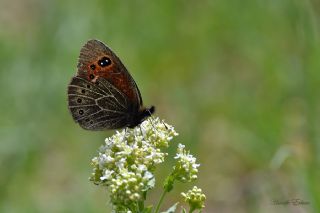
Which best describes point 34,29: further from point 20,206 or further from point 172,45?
point 20,206

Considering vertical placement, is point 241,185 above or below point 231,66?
below

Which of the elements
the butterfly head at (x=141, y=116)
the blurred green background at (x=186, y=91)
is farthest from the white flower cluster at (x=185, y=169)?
the blurred green background at (x=186, y=91)

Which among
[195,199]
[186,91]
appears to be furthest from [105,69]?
[186,91]

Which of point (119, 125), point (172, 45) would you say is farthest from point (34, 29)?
point (119, 125)

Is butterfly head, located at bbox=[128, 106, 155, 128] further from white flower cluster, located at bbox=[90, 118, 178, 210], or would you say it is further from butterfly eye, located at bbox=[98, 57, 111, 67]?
butterfly eye, located at bbox=[98, 57, 111, 67]

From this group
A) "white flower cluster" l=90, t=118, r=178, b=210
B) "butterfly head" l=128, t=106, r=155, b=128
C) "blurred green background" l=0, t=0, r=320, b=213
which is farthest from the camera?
"blurred green background" l=0, t=0, r=320, b=213

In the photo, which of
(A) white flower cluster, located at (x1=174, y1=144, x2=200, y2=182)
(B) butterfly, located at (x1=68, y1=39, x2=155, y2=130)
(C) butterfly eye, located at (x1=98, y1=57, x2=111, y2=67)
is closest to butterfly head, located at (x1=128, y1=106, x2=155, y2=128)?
(B) butterfly, located at (x1=68, y1=39, x2=155, y2=130)

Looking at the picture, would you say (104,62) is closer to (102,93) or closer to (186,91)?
(102,93)
